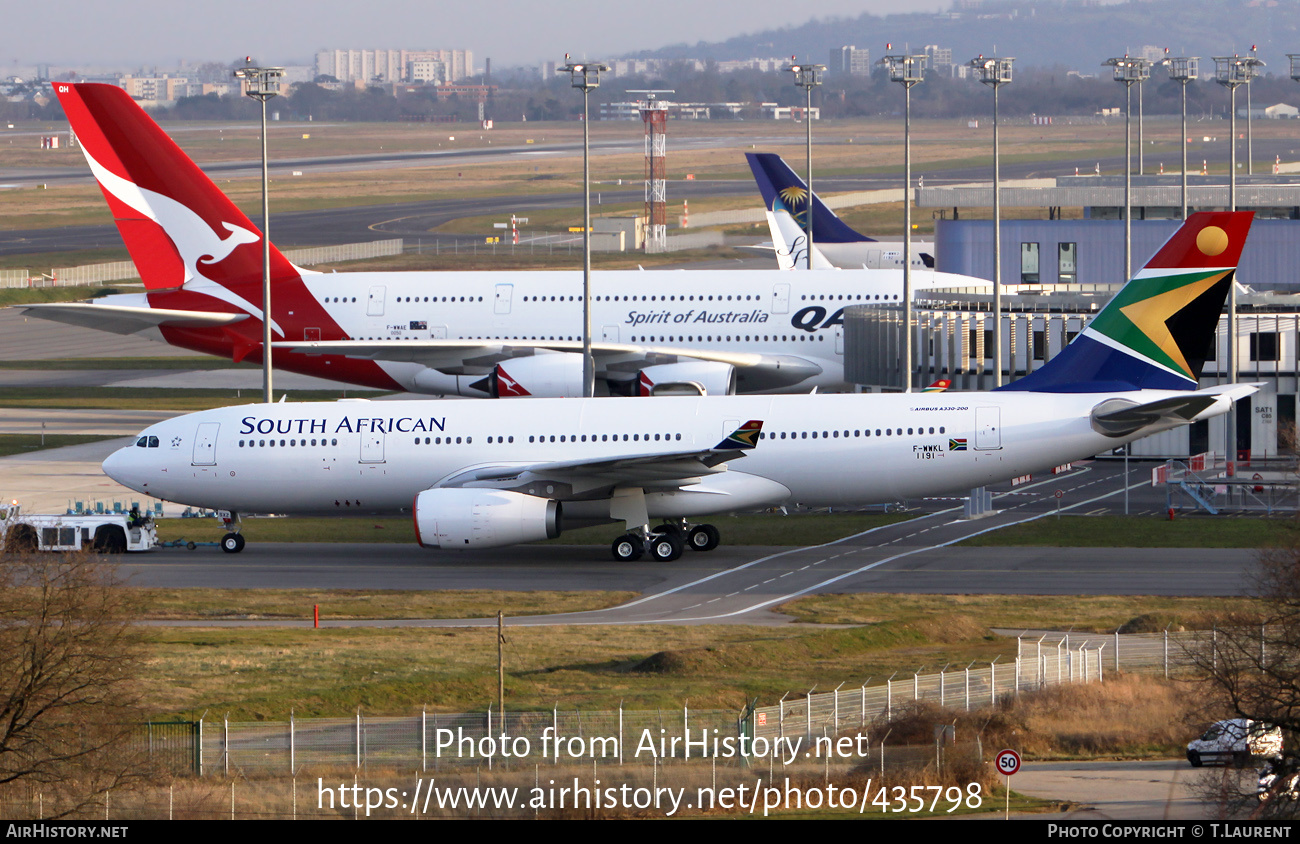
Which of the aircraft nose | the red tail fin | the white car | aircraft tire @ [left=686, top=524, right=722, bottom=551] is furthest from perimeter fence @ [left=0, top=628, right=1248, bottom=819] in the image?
the red tail fin

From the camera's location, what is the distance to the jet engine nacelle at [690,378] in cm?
5694

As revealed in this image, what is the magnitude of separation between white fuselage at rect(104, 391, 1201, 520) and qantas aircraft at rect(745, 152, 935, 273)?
4385cm

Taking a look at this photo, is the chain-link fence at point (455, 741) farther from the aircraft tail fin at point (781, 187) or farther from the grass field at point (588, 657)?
the aircraft tail fin at point (781, 187)

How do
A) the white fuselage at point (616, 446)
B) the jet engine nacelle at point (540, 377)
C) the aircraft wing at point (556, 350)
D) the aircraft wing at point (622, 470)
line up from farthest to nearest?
the aircraft wing at point (556, 350), the jet engine nacelle at point (540, 377), the white fuselage at point (616, 446), the aircraft wing at point (622, 470)

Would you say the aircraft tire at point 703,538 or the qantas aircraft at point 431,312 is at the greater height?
the qantas aircraft at point 431,312

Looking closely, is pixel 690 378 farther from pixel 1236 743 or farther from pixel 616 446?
pixel 1236 743

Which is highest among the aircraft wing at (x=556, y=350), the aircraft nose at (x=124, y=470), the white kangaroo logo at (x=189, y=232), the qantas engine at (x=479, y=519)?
the white kangaroo logo at (x=189, y=232)

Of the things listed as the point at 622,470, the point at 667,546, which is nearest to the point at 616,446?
the point at 622,470

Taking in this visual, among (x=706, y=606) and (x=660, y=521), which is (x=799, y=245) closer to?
(x=660, y=521)

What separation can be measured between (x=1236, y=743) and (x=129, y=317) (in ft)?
151

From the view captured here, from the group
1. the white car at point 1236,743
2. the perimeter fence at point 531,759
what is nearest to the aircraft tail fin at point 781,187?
the perimeter fence at point 531,759

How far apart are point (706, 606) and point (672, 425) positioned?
23.4ft

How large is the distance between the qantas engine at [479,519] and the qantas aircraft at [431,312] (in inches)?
645

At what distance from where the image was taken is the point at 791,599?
37500mm
